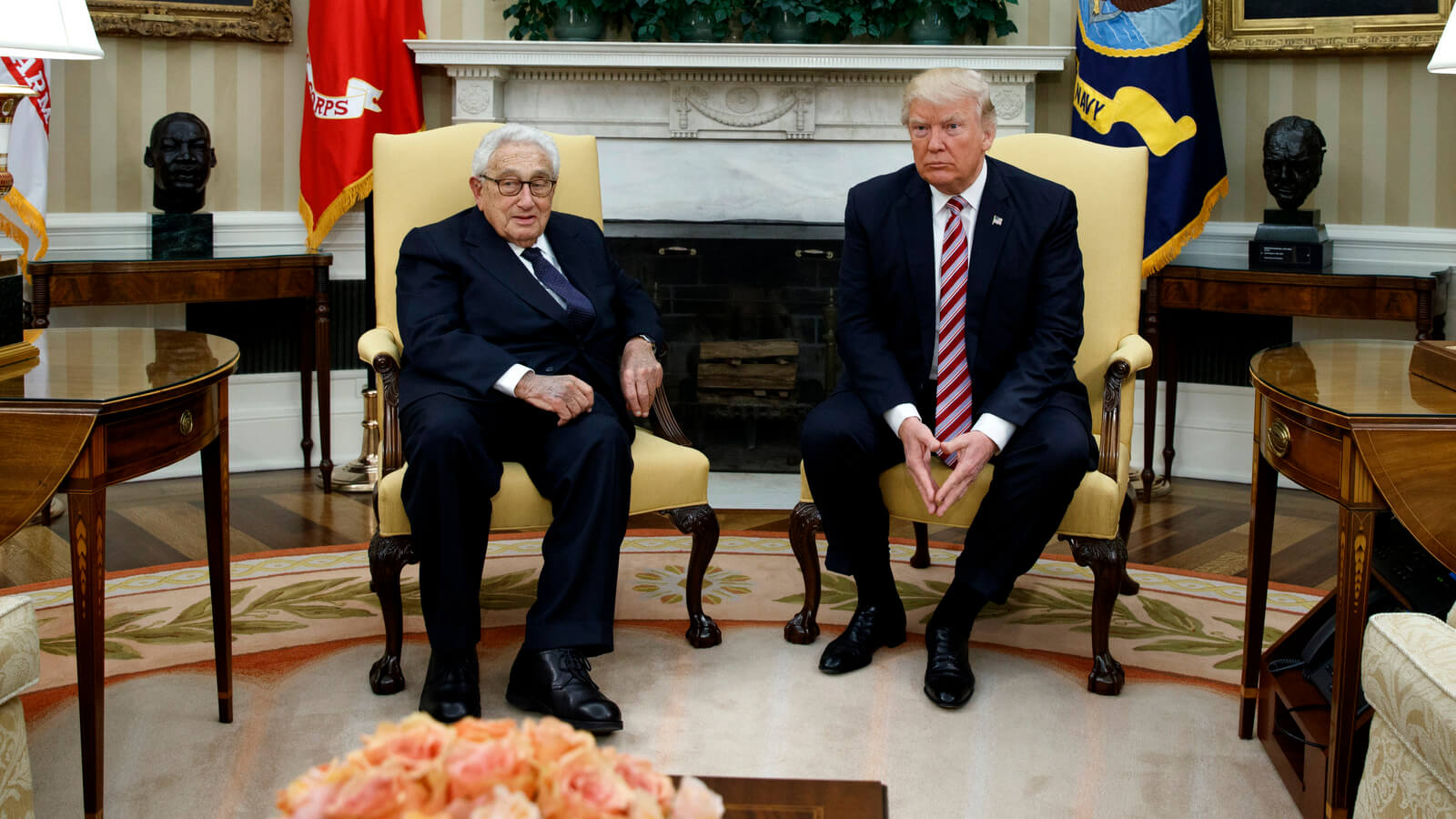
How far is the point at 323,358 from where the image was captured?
4.32 metres

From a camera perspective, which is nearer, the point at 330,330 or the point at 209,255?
the point at 209,255

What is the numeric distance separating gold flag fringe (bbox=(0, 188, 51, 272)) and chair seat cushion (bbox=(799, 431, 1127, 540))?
284 cm

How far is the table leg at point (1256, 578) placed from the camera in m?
2.30

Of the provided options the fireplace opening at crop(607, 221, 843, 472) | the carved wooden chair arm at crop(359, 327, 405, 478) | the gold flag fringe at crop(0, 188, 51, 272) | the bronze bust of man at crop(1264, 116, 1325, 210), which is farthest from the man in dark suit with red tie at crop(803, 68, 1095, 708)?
the gold flag fringe at crop(0, 188, 51, 272)

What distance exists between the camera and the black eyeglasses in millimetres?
2701

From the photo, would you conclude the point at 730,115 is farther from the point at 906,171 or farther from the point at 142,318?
the point at 142,318

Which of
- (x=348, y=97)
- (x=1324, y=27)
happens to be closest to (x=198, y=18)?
(x=348, y=97)

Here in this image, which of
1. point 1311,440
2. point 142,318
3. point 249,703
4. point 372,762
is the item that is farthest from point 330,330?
point 372,762

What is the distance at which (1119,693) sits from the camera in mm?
2582

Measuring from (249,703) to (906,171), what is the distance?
175 cm

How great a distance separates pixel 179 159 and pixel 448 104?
1051 millimetres

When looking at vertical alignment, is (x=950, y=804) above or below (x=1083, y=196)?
below

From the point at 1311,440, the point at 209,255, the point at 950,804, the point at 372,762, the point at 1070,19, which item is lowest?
the point at 950,804

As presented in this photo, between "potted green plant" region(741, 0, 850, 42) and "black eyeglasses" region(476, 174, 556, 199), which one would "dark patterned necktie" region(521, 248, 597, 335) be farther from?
"potted green plant" region(741, 0, 850, 42)
